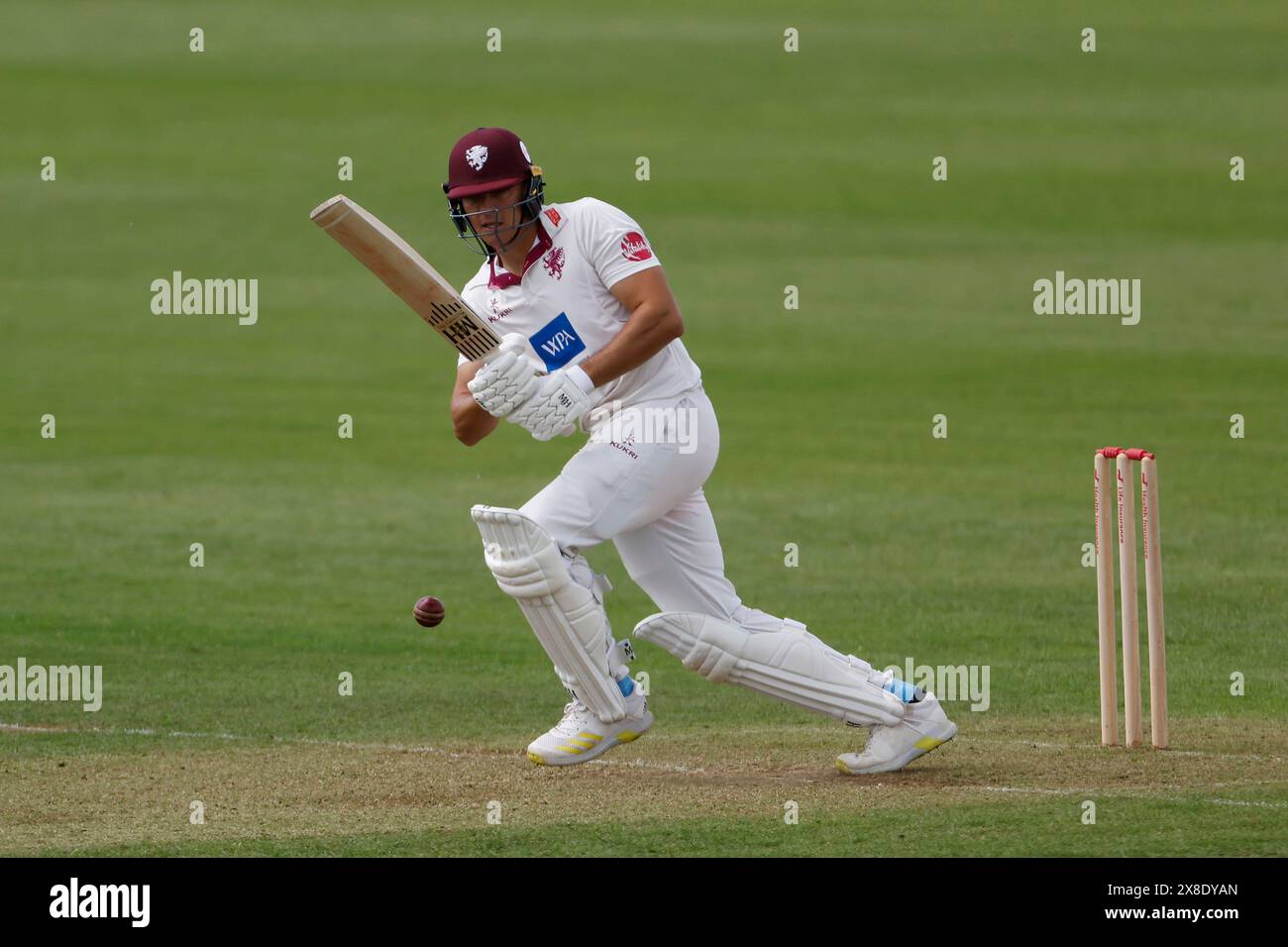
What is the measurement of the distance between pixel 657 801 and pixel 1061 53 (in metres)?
26.7

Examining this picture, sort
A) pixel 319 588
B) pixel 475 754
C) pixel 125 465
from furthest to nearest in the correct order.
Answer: pixel 125 465
pixel 319 588
pixel 475 754

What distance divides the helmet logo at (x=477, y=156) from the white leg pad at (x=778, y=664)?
1506 millimetres

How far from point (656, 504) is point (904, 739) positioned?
1096 mm

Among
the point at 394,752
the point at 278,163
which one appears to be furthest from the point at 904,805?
the point at 278,163

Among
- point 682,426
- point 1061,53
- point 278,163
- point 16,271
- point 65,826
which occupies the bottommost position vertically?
point 65,826

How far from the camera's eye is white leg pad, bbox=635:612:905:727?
6395 millimetres

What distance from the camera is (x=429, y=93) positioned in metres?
31.1

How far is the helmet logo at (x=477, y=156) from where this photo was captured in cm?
623

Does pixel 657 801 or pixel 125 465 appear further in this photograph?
pixel 125 465

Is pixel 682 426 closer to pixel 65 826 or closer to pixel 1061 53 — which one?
pixel 65 826
